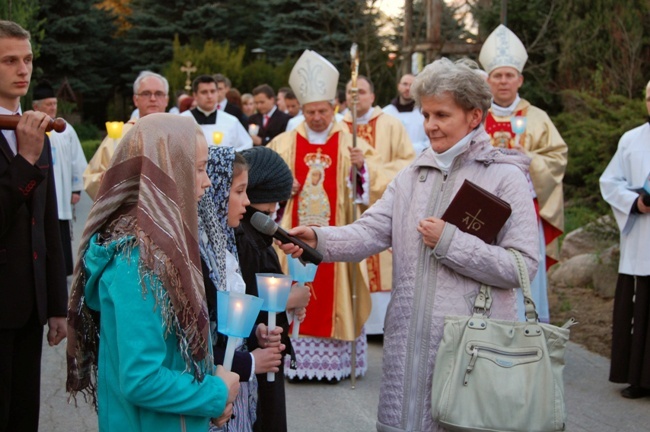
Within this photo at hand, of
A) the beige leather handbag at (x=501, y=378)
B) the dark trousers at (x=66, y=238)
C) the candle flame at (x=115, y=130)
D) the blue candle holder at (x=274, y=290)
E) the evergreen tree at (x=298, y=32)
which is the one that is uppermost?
the evergreen tree at (x=298, y=32)

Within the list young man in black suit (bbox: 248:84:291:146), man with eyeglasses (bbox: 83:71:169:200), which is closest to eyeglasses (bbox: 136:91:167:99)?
man with eyeglasses (bbox: 83:71:169:200)

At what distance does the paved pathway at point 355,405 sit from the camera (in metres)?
5.93

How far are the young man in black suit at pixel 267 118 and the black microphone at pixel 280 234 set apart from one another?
32.4 ft

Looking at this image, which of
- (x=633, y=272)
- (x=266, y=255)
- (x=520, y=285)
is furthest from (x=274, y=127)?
(x=520, y=285)

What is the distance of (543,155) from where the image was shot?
7.34 metres

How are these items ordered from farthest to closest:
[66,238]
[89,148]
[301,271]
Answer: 1. [89,148]
2. [66,238]
3. [301,271]

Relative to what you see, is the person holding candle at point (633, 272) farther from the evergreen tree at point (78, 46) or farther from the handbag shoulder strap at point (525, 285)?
the evergreen tree at point (78, 46)

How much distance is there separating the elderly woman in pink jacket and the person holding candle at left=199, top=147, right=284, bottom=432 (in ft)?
0.87

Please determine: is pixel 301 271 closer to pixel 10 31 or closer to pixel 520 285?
pixel 520 285

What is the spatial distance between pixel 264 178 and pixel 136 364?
168 centimetres

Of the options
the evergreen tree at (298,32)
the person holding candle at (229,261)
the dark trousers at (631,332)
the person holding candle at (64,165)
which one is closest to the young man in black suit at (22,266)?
the person holding candle at (229,261)

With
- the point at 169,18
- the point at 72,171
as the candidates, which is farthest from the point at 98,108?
the point at 72,171

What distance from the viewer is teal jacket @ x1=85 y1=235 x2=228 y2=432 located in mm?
2641

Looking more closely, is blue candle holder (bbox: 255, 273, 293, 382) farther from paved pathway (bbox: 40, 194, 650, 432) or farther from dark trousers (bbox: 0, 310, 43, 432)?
paved pathway (bbox: 40, 194, 650, 432)
